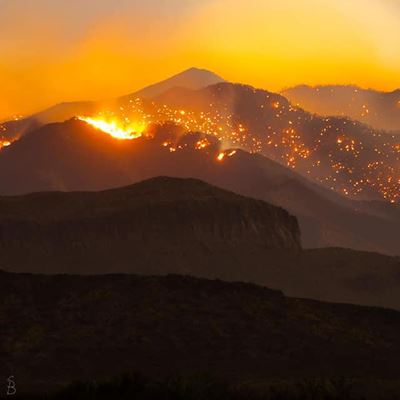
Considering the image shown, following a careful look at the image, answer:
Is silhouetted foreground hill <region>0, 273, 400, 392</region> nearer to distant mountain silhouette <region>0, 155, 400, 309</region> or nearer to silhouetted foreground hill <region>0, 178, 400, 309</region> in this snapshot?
silhouetted foreground hill <region>0, 178, 400, 309</region>

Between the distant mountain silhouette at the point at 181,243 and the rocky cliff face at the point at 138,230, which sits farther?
the rocky cliff face at the point at 138,230

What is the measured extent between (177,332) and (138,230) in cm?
9574

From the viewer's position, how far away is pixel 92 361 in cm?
7406

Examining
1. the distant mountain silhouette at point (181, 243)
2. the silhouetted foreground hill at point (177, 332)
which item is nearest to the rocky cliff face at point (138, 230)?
the distant mountain silhouette at point (181, 243)

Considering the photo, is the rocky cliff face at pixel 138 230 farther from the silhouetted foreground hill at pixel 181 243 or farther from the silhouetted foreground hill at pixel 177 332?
the silhouetted foreground hill at pixel 177 332

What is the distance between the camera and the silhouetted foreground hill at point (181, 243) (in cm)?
16450

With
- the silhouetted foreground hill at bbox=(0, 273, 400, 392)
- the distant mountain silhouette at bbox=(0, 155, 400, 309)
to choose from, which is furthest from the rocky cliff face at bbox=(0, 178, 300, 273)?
the silhouetted foreground hill at bbox=(0, 273, 400, 392)

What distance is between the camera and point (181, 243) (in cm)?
17612

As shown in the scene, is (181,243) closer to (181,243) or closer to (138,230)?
(181,243)

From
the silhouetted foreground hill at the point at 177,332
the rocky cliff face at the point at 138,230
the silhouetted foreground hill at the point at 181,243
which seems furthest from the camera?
the rocky cliff face at the point at 138,230

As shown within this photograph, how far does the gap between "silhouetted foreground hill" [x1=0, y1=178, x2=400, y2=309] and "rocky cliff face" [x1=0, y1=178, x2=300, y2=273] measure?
15 cm

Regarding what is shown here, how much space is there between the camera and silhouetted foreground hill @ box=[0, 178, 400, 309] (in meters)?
164

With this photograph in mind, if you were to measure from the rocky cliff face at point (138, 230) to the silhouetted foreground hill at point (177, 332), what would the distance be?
6800cm

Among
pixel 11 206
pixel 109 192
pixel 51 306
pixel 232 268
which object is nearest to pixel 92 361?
pixel 51 306
